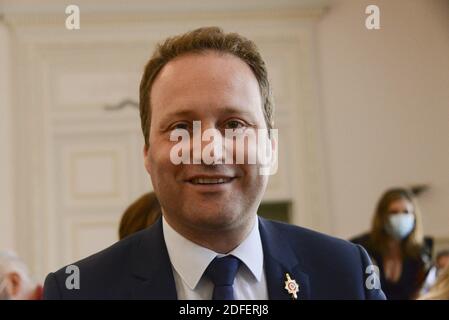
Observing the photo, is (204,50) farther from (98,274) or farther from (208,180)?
(98,274)

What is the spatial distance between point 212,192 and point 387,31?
1.46 ft

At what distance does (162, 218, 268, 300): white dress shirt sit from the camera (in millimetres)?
785

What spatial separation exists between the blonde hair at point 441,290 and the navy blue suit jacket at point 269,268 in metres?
0.12

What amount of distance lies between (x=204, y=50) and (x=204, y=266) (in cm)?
27

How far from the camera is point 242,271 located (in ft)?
2.60

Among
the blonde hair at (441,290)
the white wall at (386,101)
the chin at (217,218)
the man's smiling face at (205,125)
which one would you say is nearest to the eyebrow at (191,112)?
the man's smiling face at (205,125)

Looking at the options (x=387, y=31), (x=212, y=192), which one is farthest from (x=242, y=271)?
(x=387, y=31)

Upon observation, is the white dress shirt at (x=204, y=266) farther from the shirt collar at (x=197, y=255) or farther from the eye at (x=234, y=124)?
the eye at (x=234, y=124)

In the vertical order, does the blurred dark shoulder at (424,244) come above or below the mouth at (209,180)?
below

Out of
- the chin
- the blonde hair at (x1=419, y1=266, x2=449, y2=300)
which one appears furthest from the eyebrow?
the blonde hair at (x1=419, y1=266, x2=449, y2=300)

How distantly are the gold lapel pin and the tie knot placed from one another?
0.07 meters

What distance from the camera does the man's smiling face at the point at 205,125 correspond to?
0.77 m

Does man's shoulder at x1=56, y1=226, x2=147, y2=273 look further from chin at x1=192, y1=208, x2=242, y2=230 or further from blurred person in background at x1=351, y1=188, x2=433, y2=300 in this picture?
blurred person in background at x1=351, y1=188, x2=433, y2=300

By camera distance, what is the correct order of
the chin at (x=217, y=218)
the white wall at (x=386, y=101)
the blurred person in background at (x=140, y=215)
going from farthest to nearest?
the white wall at (x=386, y=101)
the blurred person in background at (x=140, y=215)
the chin at (x=217, y=218)
